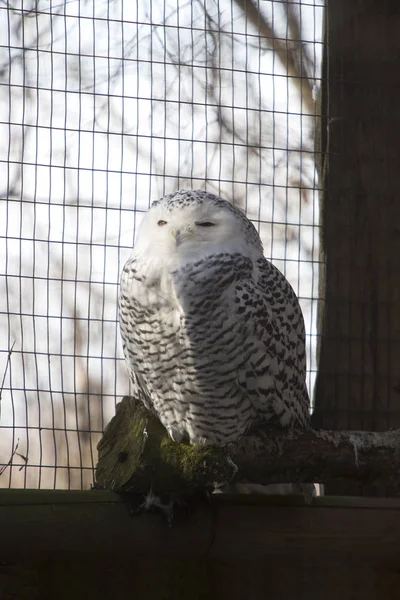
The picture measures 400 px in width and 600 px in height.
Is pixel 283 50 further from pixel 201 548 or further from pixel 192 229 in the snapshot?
pixel 201 548

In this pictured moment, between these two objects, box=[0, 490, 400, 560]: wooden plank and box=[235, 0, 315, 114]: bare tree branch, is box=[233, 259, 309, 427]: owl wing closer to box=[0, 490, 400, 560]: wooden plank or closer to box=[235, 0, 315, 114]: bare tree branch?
box=[0, 490, 400, 560]: wooden plank

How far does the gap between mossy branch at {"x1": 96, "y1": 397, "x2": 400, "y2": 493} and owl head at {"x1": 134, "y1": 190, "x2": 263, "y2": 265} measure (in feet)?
1.51

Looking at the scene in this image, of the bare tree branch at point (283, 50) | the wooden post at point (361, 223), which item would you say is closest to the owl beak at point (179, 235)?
the wooden post at point (361, 223)

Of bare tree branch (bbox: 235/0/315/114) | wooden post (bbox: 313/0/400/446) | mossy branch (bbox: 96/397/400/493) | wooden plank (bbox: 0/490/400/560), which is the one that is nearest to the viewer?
wooden plank (bbox: 0/490/400/560)

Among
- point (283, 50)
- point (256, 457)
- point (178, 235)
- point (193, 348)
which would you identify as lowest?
point (256, 457)

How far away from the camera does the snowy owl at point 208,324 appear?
6.84 ft

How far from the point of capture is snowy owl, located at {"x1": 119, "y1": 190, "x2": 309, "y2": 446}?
2.09 m

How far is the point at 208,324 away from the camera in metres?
2.06

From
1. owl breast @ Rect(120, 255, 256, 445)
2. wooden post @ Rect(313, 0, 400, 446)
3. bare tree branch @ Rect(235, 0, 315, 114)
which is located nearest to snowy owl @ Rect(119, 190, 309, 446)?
owl breast @ Rect(120, 255, 256, 445)

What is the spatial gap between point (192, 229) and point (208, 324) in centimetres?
28

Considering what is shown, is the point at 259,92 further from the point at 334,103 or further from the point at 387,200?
the point at 387,200

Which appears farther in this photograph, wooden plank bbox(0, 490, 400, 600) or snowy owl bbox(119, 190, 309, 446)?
snowy owl bbox(119, 190, 309, 446)

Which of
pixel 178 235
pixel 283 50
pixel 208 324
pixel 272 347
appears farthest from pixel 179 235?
pixel 283 50

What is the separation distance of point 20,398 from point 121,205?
71cm
